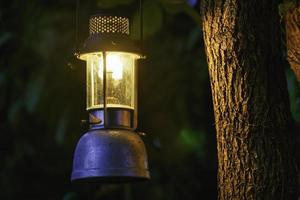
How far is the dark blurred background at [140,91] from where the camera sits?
5.68 meters

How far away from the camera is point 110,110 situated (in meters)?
3.49

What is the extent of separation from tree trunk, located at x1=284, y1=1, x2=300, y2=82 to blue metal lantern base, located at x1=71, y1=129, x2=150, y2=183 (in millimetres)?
663

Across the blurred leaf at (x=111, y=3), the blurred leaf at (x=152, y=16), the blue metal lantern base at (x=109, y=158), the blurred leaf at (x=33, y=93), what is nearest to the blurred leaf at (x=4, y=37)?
the blurred leaf at (x=33, y=93)

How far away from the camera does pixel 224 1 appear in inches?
131

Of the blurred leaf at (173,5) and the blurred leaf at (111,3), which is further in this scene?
the blurred leaf at (173,5)

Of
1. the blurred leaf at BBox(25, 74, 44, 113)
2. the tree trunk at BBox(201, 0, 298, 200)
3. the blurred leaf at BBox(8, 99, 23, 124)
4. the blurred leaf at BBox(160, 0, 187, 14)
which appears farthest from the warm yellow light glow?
the blurred leaf at BBox(8, 99, 23, 124)

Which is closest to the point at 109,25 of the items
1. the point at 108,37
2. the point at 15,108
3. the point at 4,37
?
the point at 108,37

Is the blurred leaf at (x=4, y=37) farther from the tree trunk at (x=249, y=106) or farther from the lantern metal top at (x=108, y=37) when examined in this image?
the tree trunk at (x=249, y=106)

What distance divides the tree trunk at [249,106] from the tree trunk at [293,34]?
14cm

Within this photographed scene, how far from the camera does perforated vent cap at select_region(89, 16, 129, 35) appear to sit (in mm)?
3552

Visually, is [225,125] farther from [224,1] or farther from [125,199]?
[125,199]

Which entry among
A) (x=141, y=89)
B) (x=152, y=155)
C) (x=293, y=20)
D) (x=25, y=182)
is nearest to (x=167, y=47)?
(x=141, y=89)

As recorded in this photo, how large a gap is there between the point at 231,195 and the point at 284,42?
65 cm

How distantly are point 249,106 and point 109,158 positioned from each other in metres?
0.54
